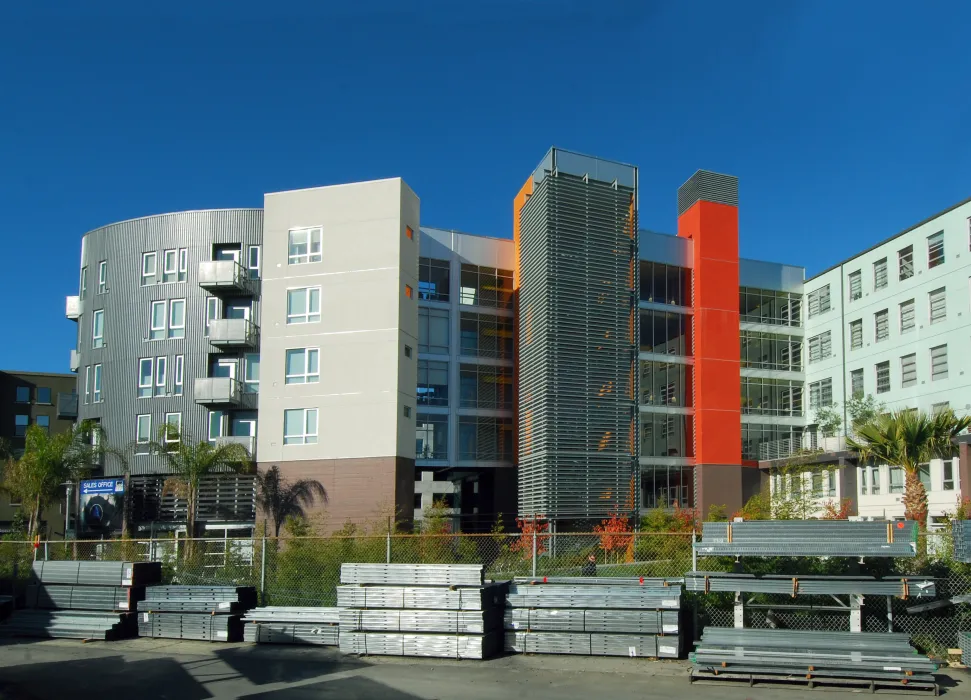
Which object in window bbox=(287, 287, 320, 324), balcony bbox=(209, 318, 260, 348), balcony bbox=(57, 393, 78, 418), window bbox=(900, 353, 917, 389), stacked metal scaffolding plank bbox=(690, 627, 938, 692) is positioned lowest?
stacked metal scaffolding plank bbox=(690, 627, 938, 692)

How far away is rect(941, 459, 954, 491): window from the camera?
35.2 metres

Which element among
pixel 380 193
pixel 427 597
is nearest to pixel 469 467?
pixel 380 193

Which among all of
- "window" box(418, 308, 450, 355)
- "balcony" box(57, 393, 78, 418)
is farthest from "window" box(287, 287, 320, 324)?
"balcony" box(57, 393, 78, 418)

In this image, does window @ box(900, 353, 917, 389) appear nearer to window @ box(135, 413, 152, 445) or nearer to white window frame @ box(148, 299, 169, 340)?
white window frame @ box(148, 299, 169, 340)

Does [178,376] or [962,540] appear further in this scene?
[178,376]

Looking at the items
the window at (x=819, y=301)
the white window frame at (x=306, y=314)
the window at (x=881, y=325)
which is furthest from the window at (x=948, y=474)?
the white window frame at (x=306, y=314)

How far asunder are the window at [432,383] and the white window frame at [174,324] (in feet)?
37.2

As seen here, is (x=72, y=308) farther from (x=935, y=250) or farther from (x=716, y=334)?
(x=935, y=250)

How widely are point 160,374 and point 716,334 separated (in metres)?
27.7

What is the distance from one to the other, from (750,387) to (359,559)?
32.3 m

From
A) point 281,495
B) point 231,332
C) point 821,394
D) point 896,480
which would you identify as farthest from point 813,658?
point 821,394

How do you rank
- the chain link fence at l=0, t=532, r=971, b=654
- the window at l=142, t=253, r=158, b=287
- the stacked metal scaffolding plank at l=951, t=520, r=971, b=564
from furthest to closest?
1. the window at l=142, t=253, r=158, b=287
2. the chain link fence at l=0, t=532, r=971, b=654
3. the stacked metal scaffolding plank at l=951, t=520, r=971, b=564

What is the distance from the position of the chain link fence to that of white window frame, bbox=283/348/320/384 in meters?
9.33

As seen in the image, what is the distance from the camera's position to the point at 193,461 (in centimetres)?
3469
